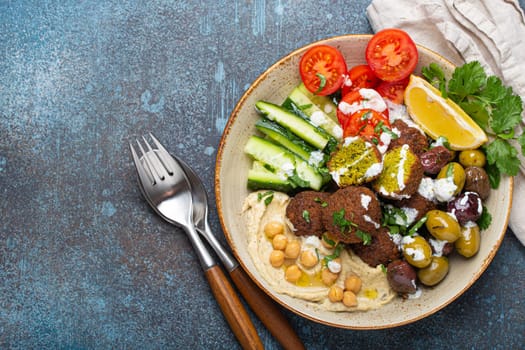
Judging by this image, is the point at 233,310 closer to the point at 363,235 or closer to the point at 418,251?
the point at 363,235

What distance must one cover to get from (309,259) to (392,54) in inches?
57.1

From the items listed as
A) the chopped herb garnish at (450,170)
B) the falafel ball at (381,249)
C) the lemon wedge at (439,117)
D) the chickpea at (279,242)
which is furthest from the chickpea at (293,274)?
the lemon wedge at (439,117)

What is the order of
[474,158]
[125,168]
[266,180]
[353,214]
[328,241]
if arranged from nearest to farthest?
[353,214], [474,158], [328,241], [266,180], [125,168]

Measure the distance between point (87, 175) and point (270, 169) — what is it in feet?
4.57

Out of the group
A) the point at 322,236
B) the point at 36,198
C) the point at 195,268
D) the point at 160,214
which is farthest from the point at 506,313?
the point at 36,198

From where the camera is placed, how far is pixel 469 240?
314cm

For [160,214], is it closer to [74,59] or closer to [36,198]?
[36,198]

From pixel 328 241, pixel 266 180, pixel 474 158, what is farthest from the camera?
pixel 266 180

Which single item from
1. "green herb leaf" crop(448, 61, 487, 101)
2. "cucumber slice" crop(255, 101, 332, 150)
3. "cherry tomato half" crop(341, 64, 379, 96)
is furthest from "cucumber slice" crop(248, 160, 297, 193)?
"green herb leaf" crop(448, 61, 487, 101)

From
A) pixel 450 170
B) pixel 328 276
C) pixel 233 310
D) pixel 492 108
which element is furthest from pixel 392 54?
pixel 233 310

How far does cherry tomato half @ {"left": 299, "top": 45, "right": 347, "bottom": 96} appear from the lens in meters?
3.27

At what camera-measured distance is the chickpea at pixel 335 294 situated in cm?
324

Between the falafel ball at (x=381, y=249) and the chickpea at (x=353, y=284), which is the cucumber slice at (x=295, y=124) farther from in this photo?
the chickpea at (x=353, y=284)

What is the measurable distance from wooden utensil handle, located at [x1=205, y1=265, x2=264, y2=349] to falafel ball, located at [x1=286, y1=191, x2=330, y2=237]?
634 millimetres
